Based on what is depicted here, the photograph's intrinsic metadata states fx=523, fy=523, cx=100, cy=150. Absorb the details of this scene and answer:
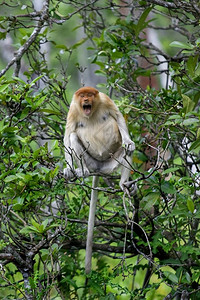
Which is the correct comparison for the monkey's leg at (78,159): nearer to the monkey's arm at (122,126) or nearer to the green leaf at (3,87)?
the monkey's arm at (122,126)

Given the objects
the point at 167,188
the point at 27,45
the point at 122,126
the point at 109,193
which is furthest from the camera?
the point at 122,126

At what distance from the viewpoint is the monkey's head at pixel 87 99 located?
405 cm

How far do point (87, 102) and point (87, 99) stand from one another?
0.08 ft

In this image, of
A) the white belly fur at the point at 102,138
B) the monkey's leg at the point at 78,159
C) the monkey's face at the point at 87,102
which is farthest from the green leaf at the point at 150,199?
the monkey's face at the point at 87,102

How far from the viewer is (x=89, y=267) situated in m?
3.61

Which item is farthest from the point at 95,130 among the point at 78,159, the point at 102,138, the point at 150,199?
the point at 150,199

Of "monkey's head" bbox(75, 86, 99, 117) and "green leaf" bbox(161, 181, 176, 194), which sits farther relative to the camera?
"monkey's head" bbox(75, 86, 99, 117)

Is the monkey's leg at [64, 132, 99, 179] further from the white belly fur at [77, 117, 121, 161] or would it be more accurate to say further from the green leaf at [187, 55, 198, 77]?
the green leaf at [187, 55, 198, 77]

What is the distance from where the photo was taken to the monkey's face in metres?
4.06

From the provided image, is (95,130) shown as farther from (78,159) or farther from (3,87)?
(3,87)

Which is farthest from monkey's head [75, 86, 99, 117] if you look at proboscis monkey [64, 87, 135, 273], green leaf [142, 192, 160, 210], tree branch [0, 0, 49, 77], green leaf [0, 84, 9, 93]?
green leaf [142, 192, 160, 210]

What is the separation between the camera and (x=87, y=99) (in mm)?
4059

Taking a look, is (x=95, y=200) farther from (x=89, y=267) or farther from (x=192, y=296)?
(x=192, y=296)

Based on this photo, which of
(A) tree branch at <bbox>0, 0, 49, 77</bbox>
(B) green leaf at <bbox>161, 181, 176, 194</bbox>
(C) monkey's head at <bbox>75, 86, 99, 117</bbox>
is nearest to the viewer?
(B) green leaf at <bbox>161, 181, 176, 194</bbox>
